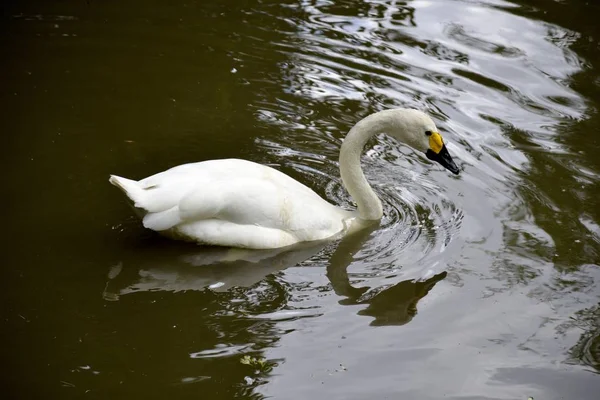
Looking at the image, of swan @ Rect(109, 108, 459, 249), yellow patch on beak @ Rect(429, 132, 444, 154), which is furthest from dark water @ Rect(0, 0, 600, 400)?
yellow patch on beak @ Rect(429, 132, 444, 154)

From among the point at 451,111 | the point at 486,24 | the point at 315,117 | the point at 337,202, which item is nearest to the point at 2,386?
the point at 337,202

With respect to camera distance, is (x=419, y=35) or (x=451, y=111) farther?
(x=419, y=35)

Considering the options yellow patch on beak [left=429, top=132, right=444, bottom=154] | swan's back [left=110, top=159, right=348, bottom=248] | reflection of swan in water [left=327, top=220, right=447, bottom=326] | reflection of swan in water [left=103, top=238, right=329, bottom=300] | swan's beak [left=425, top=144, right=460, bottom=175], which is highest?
yellow patch on beak [left=429, top=132, right=444, bottom=154]

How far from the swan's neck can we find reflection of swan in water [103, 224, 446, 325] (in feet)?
1.46

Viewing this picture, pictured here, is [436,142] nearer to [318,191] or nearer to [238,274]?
[318,191]

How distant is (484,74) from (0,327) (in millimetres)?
6231

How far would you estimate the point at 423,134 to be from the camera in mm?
6934

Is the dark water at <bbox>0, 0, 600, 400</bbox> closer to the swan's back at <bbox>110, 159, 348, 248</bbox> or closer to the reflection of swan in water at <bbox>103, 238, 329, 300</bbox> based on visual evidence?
the reflection of swan in water at <bbox>103, 238, 329, 300</bbox>

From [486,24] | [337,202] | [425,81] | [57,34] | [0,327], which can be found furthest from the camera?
[486,24]

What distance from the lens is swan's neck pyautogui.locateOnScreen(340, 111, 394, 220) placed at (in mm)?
6973

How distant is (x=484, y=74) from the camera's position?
9695 millimetres

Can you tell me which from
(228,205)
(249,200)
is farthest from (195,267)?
(249,200)

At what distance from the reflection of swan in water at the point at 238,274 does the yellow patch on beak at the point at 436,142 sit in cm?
104

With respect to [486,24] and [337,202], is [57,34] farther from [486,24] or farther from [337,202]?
[486,24]
